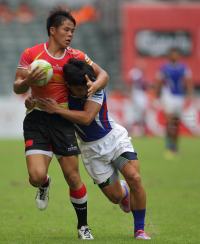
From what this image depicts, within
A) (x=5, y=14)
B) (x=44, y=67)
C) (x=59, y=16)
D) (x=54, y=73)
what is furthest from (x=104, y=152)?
(x=5, y=14)

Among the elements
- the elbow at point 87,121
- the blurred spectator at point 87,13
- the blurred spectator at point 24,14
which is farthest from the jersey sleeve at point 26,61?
the blurred spectator at point 24,14

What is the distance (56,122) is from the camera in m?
5.49

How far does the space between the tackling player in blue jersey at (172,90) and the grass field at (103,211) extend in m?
1.43

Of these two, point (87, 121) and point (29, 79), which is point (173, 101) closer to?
point (87, 121)

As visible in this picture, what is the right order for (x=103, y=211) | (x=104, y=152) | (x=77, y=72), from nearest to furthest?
1. (x=77, y=72)
2. (x=104, y=152)
3. (x=103, y=211)

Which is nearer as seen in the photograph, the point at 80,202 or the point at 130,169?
the point at 130,169

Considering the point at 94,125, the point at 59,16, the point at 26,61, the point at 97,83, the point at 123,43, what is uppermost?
the point at 123,43

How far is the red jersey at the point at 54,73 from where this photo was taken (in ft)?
17.7

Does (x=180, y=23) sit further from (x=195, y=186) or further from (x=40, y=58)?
(x=40, y=58)

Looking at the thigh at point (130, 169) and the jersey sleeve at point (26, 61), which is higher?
the jersey sleeve at point (26, 61)

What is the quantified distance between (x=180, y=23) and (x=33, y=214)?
2028 centimetres

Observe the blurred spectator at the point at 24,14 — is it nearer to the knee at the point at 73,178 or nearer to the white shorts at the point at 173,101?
the white shorts at the point at 173,101

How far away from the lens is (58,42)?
215 inches

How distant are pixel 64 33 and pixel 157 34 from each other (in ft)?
66.8
